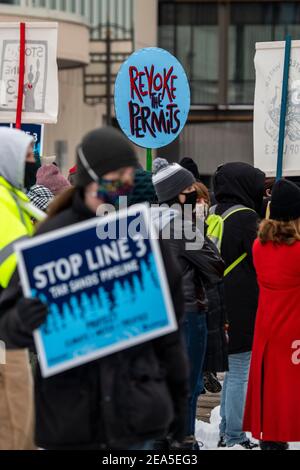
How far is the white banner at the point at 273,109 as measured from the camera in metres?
8.77

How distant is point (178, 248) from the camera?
6441 millimetres

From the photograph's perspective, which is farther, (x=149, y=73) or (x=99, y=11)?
(x=99, y=11)

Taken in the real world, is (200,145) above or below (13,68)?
Result: below

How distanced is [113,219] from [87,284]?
23 cm

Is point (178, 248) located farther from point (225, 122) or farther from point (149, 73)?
point (225, 122)

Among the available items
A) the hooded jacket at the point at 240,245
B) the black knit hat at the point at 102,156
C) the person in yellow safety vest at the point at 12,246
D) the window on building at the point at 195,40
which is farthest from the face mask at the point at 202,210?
the window on building at the point at 195,40

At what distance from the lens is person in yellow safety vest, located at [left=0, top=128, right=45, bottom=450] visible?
4.57m

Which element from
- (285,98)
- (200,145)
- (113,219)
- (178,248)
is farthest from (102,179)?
(200,145)

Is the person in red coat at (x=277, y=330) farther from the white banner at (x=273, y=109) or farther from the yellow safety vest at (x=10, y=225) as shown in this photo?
the white banner at (x=273, y=109)

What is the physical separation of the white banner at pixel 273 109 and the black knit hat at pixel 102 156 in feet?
15.8

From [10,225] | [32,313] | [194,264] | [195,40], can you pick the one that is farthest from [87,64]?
[32,313]

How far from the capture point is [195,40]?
27344mm

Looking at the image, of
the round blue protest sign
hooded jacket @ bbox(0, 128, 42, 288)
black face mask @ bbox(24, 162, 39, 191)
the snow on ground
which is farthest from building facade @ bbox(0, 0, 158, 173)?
hooded jacket @ bbox(0, 128, 42, 288)
